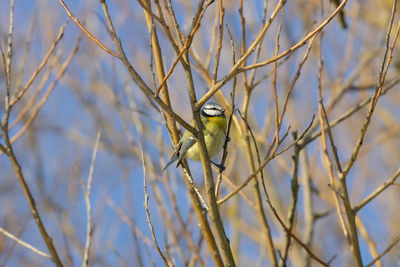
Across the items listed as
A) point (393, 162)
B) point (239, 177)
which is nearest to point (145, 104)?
point (239, 177)

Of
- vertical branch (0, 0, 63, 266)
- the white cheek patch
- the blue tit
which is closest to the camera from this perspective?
vertical branch (0, 0, 63, 266)

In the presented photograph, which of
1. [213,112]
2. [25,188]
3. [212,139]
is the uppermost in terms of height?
[213,112]

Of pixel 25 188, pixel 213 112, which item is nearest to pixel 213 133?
pixel 213 112

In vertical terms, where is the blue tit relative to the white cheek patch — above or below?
below

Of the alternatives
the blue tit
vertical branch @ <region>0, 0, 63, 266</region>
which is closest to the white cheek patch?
the blue tit

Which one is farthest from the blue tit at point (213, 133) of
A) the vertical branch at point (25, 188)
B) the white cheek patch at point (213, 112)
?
the vertical branch at point (25, 188)

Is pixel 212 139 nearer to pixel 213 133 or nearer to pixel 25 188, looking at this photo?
pixel 213 133

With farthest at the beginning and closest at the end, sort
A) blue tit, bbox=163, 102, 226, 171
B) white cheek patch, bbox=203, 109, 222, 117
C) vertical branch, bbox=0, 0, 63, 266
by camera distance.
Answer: white cheek patch, bbox=203, 109, 222, 117 < blue tit, bbox=163, 102, 226, 171 < vertical branch, bbox=0, 0, 63, 266

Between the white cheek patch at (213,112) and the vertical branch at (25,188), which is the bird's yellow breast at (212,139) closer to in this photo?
the white cheek patch at (213,112)

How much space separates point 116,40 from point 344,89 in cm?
237

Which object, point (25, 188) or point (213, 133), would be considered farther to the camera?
point (213, 133)

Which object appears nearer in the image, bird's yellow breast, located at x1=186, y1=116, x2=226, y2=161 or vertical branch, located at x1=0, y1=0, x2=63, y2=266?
vertical branch, located at x1=0, y1=0, x2=63, y2=266

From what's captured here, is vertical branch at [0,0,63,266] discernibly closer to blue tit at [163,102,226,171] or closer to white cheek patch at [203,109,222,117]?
blue tit at [163,102,226,171]

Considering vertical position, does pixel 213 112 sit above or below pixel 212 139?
above
